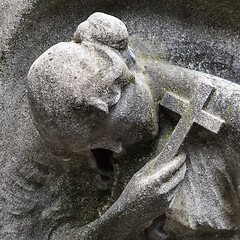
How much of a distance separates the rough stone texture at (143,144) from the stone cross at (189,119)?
0.03m

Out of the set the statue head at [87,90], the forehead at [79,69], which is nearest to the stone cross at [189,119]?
the statue head at [87,90]

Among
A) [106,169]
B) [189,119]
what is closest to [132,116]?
[189,119]

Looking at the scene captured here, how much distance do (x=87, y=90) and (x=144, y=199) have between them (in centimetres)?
37

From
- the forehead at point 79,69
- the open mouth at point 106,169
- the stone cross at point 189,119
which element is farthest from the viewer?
the open mouth at point 106,169

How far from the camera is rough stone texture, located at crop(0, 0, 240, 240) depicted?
1.29 m

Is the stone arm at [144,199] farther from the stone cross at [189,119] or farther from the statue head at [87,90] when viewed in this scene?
the statue head at [87,90]

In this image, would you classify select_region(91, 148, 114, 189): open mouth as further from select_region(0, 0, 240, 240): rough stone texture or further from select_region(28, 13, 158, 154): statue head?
select_region(28, 13, 158, 154): statue head

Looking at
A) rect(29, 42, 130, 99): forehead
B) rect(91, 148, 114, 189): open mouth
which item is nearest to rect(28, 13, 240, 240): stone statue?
rect(29, 42, 130, 99): forehead

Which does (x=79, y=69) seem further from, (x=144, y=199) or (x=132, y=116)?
(x=144, y=199)

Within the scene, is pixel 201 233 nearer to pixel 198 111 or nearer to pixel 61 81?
pixel 198 111

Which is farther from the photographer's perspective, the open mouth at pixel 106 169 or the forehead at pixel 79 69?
the open mouth at pixel 106 169

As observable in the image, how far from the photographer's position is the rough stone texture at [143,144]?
4.23ft

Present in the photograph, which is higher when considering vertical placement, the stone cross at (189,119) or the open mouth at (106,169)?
the stone cross at (189,119)

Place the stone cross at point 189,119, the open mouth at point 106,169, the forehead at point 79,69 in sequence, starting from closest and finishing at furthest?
the forehead at point 79,69
the stone cross at point 189,119
the open mouth at point 106,169
